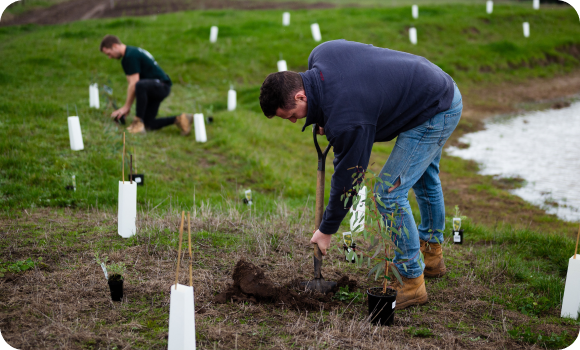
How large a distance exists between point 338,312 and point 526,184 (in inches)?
210

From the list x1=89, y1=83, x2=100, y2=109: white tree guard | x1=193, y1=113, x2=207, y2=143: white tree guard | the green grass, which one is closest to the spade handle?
the green grass

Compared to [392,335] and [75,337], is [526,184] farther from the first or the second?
[75,337]

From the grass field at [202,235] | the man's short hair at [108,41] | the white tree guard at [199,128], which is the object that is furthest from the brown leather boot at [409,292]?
the man's short hair at [108,41]

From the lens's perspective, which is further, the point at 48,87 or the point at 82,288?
the point at 48,87

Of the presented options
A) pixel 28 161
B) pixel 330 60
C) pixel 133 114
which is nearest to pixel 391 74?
pixel 330 60

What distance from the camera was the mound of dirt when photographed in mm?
3592

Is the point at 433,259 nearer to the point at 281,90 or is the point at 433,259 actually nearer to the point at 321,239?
the point at 321,239

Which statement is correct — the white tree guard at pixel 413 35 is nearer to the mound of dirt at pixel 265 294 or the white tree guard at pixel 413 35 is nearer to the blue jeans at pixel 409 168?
the blue jeans at pixel 409 168

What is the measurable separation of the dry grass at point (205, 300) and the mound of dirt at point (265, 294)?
0.06 meters

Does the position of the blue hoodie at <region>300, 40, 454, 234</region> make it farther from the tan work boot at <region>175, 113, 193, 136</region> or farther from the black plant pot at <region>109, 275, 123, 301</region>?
the tan work boot at <region>175, 113, 193, 136</region>

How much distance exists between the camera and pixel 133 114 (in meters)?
9.08

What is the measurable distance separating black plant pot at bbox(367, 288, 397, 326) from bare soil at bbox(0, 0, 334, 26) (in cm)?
1925

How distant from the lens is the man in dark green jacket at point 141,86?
26.2ft

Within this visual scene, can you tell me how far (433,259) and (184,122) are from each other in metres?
5.53
